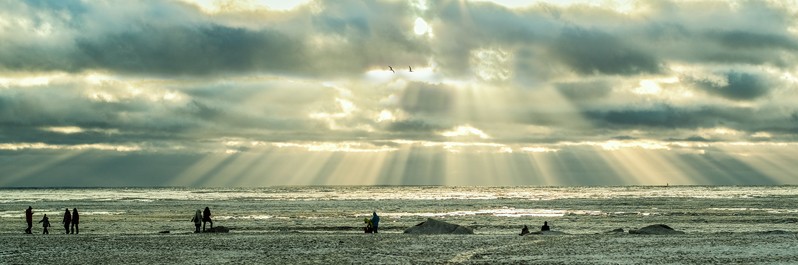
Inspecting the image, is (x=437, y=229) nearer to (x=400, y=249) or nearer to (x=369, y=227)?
(x=369, y=227)

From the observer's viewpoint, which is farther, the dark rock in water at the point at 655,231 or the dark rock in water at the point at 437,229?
the dark rock in water at the point at 437,229

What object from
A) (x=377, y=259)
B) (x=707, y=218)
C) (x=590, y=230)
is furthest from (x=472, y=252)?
(x=707, y=218)

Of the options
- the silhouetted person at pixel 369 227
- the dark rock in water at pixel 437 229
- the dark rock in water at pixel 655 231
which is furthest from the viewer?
the silhouetted person at pixel 369 227

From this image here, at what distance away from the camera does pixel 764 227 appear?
63.1 meters

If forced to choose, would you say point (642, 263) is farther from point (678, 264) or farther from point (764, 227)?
point (764, 227)

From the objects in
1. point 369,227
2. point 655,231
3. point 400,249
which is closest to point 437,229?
point 369,227

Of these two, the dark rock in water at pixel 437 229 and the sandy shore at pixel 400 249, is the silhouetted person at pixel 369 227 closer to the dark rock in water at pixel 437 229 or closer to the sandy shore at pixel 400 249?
the dark rock in water at pixel 437 229

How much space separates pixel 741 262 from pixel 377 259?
15.6 meters

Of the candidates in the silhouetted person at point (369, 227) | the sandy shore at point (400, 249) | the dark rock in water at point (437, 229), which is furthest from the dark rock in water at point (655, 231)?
the silhouetted person at point (369, 227)

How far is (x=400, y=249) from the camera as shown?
134ft

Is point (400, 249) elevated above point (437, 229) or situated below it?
below

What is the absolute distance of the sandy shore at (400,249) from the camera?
34.8 metres

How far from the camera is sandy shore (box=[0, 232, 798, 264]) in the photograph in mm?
34781

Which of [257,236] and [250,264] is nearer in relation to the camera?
[250,264]
